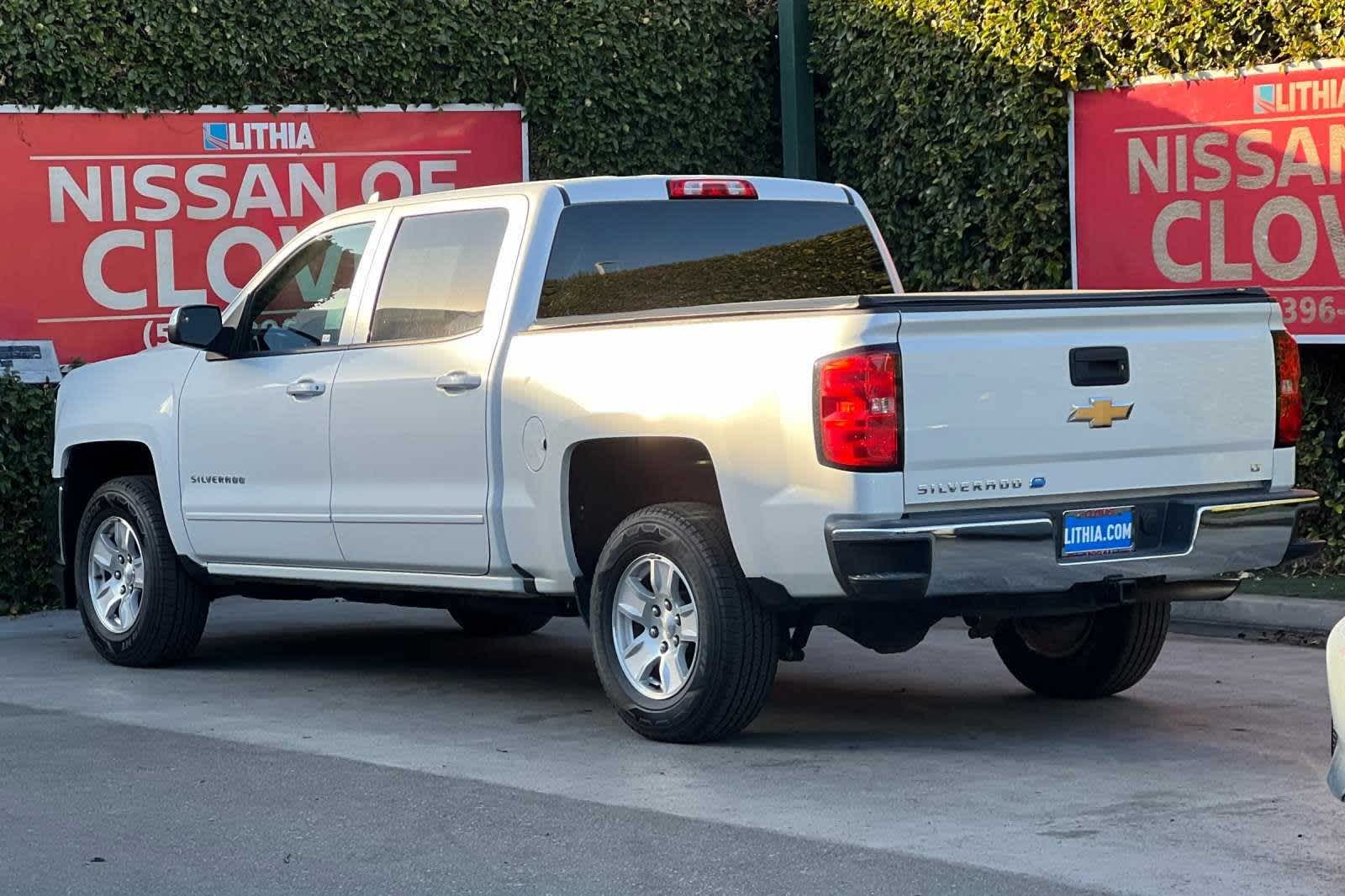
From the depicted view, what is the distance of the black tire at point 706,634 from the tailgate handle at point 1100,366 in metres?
1.30

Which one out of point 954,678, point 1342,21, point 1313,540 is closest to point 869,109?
point 1342,21

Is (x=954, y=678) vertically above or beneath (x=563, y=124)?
beneath

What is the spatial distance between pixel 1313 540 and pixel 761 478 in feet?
7.07

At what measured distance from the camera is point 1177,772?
23.0ft

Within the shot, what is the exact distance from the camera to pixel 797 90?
14492 millimetres

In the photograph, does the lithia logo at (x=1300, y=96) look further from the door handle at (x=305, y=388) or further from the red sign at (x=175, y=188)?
the door handle at (x=305, y=388)

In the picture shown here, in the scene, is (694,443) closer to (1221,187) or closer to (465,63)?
(1221,187)

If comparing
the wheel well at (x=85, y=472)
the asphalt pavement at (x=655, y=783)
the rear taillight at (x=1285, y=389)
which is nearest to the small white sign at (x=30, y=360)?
the wheel well at (x=85, y=472)

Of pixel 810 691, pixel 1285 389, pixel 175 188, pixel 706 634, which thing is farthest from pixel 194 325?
pixel 1285 389

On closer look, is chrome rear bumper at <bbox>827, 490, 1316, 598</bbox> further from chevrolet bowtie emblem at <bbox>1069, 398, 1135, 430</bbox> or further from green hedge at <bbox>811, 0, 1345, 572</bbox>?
green hedge at <bbox>811, 0, 1345, 572</bbox>

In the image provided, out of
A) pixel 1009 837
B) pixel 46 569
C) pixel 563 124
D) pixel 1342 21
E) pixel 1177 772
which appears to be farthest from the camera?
pixel 563 124

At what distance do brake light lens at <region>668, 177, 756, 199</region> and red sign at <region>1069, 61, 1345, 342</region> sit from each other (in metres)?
4.10

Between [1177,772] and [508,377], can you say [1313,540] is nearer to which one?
[1177,772]

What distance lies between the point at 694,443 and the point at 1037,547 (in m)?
1.32
